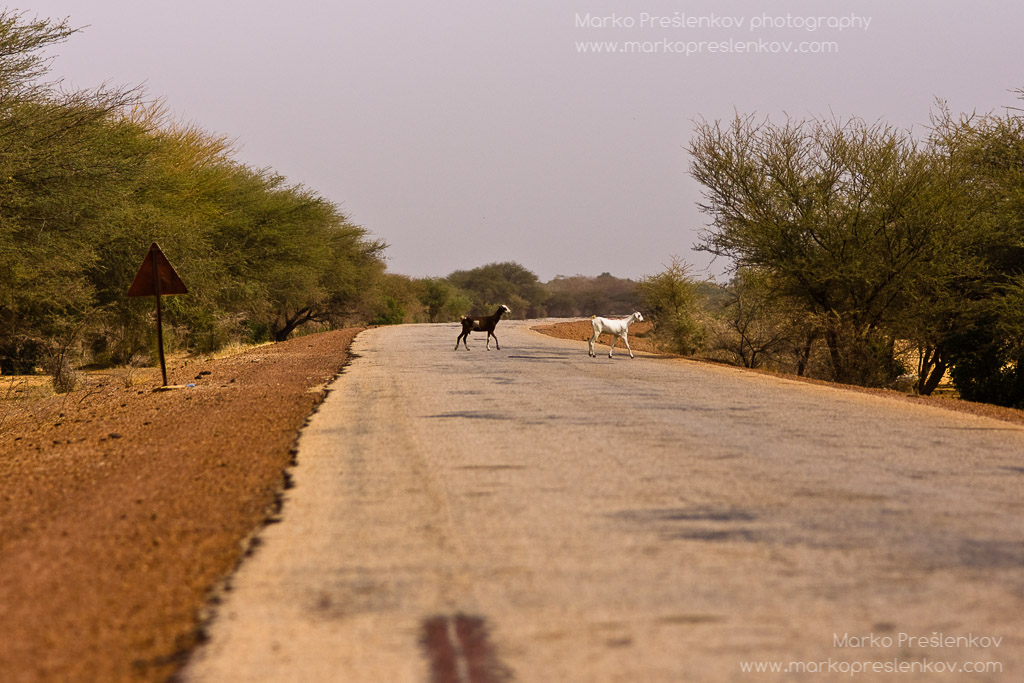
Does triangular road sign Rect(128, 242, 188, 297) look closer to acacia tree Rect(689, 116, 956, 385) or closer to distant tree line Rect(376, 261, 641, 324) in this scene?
acacia tree Rect(689, 116, 956, 385)

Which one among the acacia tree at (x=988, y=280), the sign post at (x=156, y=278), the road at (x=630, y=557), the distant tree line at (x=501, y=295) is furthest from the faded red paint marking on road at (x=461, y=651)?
the distant tree line at (x=501, y=295)

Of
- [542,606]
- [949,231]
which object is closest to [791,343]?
[949,231]

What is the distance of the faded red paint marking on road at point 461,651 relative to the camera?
3367mm

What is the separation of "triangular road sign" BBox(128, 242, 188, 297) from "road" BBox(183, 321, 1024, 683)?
6665 millimetres

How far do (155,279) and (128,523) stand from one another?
10257 millimetres

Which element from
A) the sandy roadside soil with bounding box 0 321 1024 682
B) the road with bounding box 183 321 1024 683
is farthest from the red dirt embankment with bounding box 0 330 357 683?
the road with bounding box 183 321 1024 683

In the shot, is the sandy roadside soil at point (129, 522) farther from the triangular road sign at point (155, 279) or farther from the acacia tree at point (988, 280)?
the acacia tree at point (988, 280)

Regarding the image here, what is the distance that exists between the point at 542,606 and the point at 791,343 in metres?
25.1

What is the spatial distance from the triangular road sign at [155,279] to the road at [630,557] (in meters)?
6.67

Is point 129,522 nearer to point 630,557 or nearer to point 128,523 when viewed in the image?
point 128,523

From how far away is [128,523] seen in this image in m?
5.94

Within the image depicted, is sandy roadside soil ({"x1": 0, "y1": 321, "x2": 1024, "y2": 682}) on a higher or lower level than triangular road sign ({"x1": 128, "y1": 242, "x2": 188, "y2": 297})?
lower

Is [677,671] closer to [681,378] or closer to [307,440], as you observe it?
[307,440]

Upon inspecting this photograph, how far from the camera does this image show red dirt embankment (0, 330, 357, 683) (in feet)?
12.4
